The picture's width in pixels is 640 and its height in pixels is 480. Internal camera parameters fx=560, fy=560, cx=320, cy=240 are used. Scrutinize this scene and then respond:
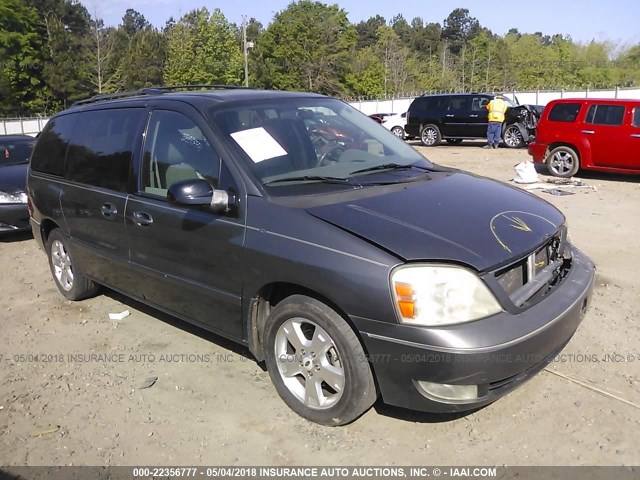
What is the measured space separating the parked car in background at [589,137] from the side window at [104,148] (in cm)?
1022

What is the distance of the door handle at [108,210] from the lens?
4.12 meters

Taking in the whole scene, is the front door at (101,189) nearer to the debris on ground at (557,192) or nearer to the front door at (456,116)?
the debris on ground at (557,192)

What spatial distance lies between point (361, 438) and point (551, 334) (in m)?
1.15

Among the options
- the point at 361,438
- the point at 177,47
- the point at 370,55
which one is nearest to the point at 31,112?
the point at 177,47

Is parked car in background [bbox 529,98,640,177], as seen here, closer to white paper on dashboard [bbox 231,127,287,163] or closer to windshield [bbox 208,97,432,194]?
windshield [bbox 208,97,432,194]

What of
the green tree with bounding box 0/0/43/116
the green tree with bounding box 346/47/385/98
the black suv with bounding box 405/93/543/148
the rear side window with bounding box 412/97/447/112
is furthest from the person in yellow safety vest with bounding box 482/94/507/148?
the green tree with bounding box 0/0/43/116

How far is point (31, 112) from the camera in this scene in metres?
58.8

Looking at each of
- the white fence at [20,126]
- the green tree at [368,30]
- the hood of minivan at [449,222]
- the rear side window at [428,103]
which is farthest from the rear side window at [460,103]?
the green tree at [368,30]

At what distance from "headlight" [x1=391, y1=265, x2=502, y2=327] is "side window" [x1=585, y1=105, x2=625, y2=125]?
34.1 ft

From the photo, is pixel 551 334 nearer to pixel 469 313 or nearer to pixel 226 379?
pixel 469 313

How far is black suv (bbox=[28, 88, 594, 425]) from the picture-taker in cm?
268

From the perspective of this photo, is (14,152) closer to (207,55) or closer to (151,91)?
(151,91)

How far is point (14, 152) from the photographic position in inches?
366

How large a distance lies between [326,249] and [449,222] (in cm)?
69
